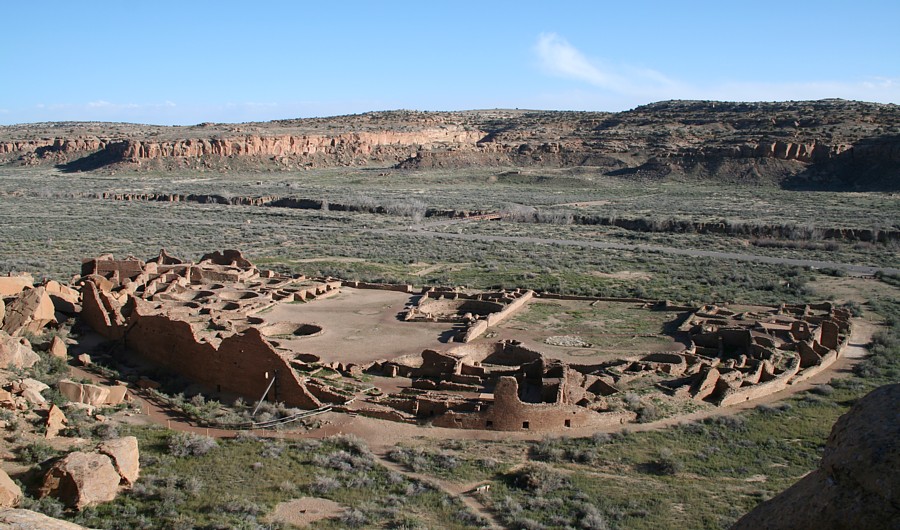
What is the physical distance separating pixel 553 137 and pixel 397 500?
5042 inches

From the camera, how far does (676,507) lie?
14.8 m

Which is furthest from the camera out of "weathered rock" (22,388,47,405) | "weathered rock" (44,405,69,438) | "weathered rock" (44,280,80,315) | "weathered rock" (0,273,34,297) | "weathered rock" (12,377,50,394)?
"weathered rock" (44,280,80,315)

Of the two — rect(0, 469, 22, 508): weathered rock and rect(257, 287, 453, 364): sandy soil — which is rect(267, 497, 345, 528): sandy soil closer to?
rect(0, 469, 22, 508): weathered rock

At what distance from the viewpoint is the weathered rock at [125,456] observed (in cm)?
1415

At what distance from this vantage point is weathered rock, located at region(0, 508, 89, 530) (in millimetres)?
8406

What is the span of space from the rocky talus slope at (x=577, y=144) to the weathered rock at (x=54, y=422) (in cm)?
9275

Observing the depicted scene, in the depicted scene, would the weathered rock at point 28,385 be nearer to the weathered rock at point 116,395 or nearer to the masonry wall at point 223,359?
the weathered rock at point 116,395

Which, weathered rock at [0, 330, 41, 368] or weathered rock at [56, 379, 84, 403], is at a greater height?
weathered rock at [0, 330, 41, 368]

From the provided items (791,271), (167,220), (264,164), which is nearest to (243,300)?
(791,271)

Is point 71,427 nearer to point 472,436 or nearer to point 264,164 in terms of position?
point 472,436

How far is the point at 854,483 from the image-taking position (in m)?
6.38

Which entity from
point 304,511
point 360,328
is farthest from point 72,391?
point 360,328

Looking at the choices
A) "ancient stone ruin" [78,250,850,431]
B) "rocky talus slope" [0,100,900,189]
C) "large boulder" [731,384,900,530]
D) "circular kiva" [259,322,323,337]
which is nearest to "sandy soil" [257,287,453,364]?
"ancient stone ruin" [78,250,850,431]

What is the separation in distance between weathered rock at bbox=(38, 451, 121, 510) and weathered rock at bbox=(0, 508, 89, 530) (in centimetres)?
450
